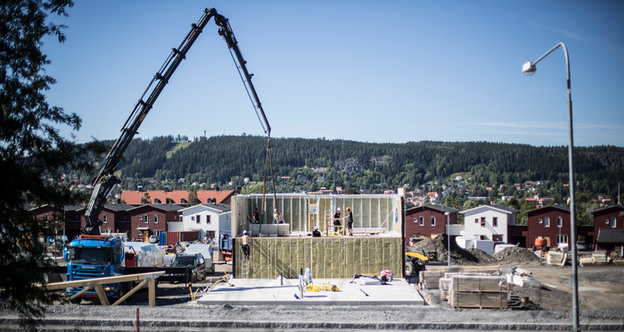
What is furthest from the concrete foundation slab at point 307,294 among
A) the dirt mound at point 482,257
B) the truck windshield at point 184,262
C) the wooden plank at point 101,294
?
the dirt mound at point 482,257

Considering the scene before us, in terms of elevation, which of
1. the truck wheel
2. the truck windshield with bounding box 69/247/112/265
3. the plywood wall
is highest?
the truck windshield with bounding box 69/247/112/265

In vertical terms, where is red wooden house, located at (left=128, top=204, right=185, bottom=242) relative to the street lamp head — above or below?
below

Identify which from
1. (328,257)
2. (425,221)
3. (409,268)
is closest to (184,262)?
(328,257)

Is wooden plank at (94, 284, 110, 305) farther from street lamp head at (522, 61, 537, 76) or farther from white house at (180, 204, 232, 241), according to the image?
white house at (180, 204, 232, 241)

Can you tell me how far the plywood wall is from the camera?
29250 millimetres

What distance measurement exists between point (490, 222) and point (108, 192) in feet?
160

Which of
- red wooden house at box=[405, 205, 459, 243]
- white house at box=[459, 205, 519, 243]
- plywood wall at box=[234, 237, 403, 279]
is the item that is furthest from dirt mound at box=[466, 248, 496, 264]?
red wooden house at box=[405, 205, 459, 243]

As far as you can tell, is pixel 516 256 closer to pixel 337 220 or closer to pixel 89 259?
pixel 337 220

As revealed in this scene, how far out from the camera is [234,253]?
29.4 m

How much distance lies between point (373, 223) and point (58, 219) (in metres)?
25.1

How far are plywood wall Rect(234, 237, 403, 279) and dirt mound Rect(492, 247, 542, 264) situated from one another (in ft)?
60.1

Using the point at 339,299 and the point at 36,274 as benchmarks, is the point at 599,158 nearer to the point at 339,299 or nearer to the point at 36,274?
the point at 339,299

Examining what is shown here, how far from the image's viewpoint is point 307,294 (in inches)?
963

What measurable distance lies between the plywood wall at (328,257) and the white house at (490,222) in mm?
36998
